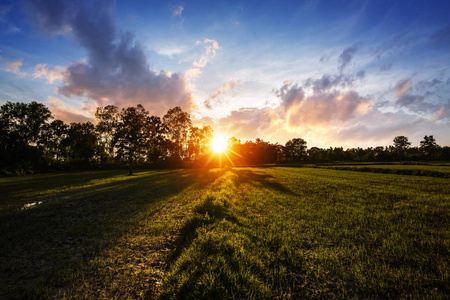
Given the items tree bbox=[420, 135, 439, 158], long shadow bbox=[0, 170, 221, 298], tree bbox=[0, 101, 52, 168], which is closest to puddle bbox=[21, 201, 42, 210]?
long shadow bbox=[0, 170, 221, 298]

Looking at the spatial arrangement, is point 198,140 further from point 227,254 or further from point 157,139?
point 227,254

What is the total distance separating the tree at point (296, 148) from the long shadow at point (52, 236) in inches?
4895

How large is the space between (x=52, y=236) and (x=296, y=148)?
456 ft

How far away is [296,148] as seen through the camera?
130 m

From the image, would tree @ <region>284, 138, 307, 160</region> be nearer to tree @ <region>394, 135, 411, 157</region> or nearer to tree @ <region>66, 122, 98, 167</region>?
tree @ <region>394, 135, 411, 157</region>

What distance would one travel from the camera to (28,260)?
17.4 feet

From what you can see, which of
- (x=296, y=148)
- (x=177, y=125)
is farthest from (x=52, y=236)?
(x=296, y=148)

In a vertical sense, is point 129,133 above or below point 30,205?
above

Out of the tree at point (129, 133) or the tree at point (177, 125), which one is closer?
the tree at point (129, 133)

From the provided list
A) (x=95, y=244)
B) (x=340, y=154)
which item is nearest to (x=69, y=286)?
(x=95, y=244)

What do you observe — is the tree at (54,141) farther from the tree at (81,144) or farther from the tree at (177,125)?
the tree at (177,125)

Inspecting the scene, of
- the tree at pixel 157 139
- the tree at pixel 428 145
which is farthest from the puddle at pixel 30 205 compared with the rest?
the tree at pixel 428 145

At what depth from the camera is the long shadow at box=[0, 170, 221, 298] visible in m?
4.60

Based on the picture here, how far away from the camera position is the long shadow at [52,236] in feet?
15.1
